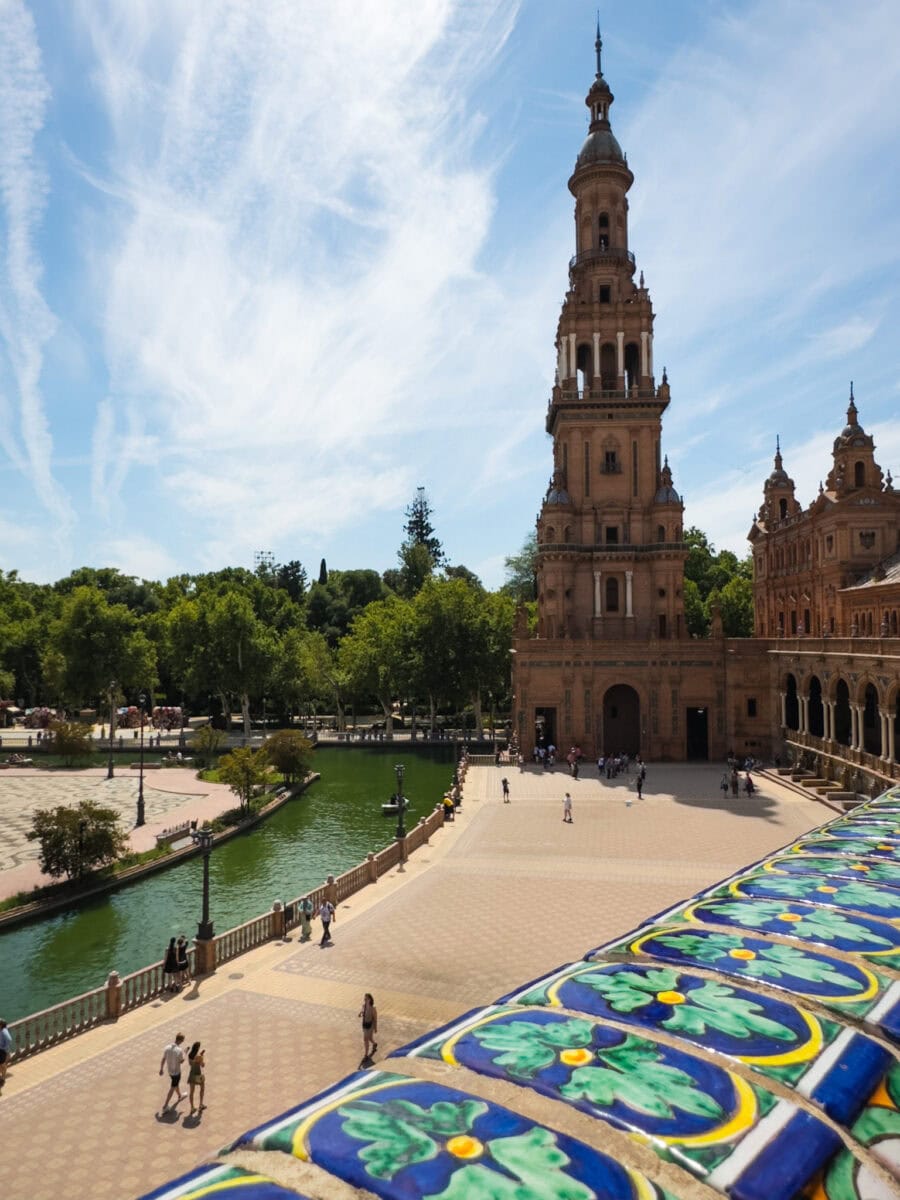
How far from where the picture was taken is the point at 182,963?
16.9 meters

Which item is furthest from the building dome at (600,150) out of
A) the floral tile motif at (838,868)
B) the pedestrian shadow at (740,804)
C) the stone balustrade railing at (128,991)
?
the floral tile motif at (838,868)

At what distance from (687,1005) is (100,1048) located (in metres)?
11.4

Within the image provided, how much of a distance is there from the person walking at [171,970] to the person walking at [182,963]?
1.8 inches

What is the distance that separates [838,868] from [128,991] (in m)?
13.2

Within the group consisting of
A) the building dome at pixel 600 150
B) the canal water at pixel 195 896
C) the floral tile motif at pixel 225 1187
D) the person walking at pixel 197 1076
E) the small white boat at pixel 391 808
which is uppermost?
the building dome at pixel 600 150

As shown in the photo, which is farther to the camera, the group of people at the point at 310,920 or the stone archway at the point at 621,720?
the stone archway at the point at 621,720

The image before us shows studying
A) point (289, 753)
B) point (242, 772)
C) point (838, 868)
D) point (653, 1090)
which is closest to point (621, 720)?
point (289, 753)

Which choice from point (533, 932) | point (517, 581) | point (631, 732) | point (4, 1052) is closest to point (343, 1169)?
point (4, 1052)

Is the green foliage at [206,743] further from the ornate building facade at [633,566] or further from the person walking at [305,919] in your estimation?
the person walking at [305,919]

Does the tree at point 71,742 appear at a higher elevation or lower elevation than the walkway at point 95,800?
higher

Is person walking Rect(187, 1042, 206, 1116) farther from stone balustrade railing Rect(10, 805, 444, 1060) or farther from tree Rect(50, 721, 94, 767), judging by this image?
tree Rect(50, 721, 94, 767)

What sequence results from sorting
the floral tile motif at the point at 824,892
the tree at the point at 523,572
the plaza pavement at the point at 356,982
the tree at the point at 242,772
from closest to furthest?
the floral tile motif at the point at 824,892 → the plaza pavement at the point at 356,982 → the tree at the point at 242,772 → the tree at the point at 523,572

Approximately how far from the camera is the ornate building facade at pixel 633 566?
45.3 m

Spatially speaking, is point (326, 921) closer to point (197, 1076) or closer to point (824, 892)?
point (197, 1076)
